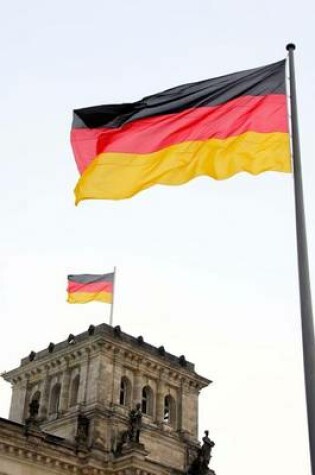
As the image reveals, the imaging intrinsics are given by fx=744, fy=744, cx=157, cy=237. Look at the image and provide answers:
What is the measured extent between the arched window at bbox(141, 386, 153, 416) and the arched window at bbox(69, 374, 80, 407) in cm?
435

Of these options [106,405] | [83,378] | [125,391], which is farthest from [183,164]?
[125,391]

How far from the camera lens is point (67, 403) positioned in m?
→ 46.5

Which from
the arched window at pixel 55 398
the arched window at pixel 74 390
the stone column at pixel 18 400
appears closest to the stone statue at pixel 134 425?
the arched window at pixel 74 390

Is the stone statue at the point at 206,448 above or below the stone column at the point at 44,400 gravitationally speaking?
below

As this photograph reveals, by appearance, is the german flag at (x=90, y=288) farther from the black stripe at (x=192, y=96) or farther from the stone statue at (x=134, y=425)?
the black stripe at (x=192, y=96)

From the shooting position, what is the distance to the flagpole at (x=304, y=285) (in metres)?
12.6

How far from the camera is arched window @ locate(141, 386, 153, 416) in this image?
47.9m

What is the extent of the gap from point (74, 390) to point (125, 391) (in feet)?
10.6

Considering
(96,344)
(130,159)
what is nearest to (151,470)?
(96,344)

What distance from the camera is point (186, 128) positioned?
687 inches

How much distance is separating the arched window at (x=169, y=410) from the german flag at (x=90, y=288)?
7.61 metres

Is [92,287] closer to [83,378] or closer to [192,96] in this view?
[83,378]

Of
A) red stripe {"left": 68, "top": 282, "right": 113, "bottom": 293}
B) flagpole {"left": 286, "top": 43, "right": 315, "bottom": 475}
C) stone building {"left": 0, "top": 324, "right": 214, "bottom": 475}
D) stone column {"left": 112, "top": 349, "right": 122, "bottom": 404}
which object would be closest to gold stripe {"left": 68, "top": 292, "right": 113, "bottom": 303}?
red stripe {"left": 68, "top": 282, "right": 113, "bottom": 293}

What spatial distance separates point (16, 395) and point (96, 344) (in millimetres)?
8030
